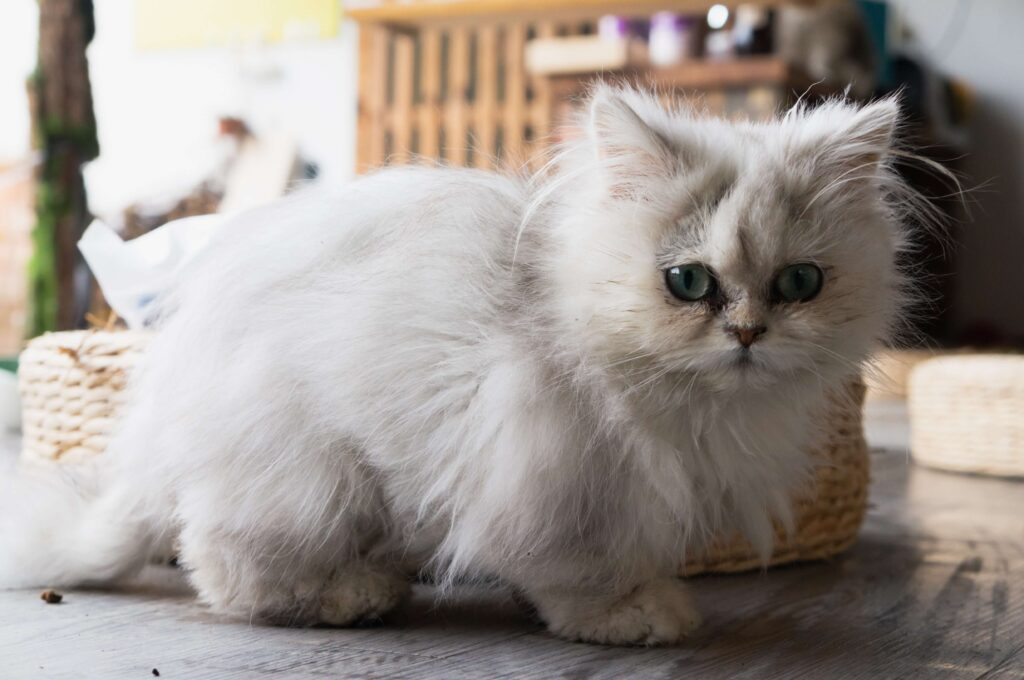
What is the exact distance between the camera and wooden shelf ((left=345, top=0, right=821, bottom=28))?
290 centimetres

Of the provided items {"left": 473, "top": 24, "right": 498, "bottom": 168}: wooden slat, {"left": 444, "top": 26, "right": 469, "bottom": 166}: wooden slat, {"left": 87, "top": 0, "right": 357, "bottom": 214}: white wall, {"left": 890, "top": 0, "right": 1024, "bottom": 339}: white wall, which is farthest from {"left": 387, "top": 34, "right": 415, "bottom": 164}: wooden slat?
{"left": 890, "top": 0, "right": 1024, "bottom": 339}: white wall

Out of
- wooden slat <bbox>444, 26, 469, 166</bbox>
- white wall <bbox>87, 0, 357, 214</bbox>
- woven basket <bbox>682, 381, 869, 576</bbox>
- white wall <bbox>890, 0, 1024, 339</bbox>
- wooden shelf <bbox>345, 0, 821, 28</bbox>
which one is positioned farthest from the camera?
white wall <bbox>890, 0, 1024, 339</bbox>

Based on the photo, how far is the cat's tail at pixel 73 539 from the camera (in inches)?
→ 50.4

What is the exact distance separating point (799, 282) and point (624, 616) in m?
0.38

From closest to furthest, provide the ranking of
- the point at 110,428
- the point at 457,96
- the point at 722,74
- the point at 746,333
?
the point at 746,333 → the point at 110,428 → the point at 457,96 → the point at 722,74

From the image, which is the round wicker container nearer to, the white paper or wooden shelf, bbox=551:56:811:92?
wooden shelf, bbox=551:56:811:92

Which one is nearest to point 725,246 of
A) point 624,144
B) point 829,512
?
point 624,144

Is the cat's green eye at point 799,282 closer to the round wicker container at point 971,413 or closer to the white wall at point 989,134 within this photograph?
the round wicker container at point 971,413

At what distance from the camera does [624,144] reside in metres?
1.06

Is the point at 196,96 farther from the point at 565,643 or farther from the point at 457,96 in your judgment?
the point at 565,643

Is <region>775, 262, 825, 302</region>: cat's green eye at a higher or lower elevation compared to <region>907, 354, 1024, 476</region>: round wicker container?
higher

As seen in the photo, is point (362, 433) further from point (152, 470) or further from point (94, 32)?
point (94, 32)

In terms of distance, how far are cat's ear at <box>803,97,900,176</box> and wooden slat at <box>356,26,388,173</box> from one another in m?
2.39

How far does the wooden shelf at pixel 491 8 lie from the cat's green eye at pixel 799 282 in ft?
6.50
